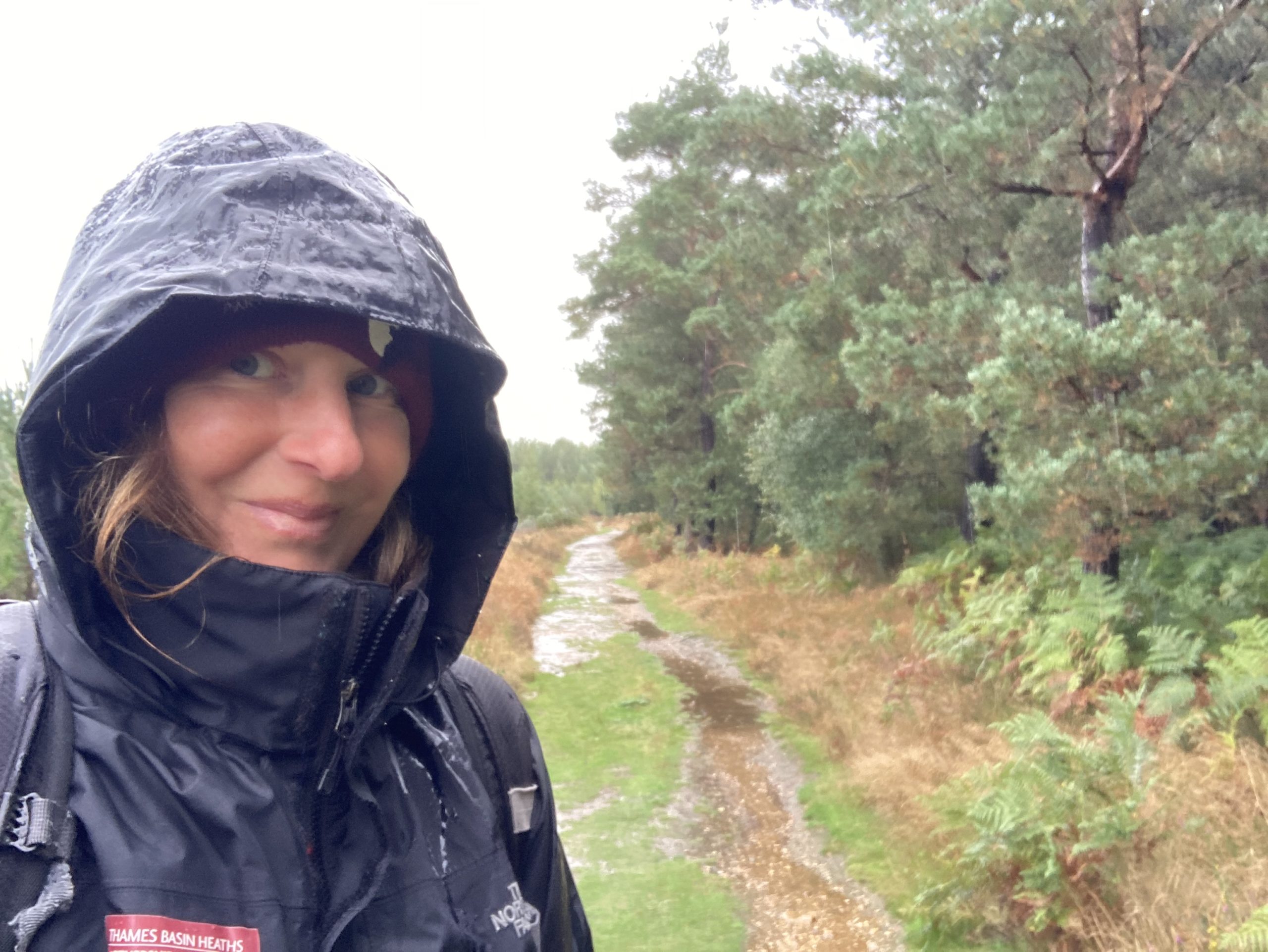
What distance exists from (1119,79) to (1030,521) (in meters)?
3.38

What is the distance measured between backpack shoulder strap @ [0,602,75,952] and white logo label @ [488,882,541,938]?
0.63 meters

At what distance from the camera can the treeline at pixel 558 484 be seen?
1921 inches

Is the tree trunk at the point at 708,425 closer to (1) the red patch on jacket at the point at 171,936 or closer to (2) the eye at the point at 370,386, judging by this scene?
(2) the eye at the point at 370,386

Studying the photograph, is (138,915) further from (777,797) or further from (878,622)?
(878,622)

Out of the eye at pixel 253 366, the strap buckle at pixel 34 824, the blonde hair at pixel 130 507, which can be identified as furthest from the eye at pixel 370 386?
the strap buckle at pixel 34 824

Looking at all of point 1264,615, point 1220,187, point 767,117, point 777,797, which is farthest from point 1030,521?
point 767,117

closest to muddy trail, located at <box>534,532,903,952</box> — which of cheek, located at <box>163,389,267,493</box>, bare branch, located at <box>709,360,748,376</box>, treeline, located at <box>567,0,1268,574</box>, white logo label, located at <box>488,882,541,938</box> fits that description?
treeline, located at <box>567,0,1268,574</box>

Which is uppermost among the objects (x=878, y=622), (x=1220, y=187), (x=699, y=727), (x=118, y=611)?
(x=1220, y=187)

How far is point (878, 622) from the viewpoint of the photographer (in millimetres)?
10773

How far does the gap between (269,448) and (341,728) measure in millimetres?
421

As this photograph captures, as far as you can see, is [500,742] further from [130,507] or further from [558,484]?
[558,484]

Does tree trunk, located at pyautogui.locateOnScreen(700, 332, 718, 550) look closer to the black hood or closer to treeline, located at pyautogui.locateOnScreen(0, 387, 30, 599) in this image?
treeline, located at pyautogui.locateOnScreen(0, 387, 30, 599)

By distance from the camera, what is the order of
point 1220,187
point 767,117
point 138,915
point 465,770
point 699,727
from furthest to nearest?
point 767,117 → point 699,727 → point 1220,187 → point 465,770 → point 138,915

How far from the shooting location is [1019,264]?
356 inches
